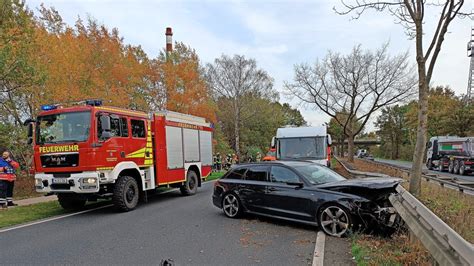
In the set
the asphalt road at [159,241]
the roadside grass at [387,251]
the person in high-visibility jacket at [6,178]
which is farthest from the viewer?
the person in high-visibility jacket at [6,178]

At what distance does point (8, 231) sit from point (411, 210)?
7.85 metres

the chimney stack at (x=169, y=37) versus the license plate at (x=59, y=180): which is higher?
the chimney stack at (x=169, y=37)

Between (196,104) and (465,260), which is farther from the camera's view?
(196,104)

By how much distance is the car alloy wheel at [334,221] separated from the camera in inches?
247

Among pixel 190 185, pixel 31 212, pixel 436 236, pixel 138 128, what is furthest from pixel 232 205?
pixel 31 212

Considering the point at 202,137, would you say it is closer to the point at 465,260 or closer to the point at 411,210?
the point at 411,210

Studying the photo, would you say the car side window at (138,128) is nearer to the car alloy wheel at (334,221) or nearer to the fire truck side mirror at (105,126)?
the fire truck side mirror at (105,126)

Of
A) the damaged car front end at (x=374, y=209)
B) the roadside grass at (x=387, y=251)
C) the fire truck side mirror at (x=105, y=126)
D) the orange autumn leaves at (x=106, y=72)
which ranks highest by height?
the orange autumn leaves at (x=106, y=72)

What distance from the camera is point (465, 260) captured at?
2.76m

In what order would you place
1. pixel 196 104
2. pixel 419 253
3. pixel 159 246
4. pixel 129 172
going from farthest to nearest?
pixel 196 104, pixel 129 172, pixel 159 246, pixel 419 253

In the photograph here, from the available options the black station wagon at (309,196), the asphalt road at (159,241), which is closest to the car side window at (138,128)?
the asphalt road at (159,241)

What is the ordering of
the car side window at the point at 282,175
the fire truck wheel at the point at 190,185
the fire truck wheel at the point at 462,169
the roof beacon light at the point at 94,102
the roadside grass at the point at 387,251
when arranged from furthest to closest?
the fire truck wheel at the point at 462,169, the fire truck wheel at the point at 190,185, the roof beacon light at the point at 94,102, the car side window at the point at 282,175, the roadside grass at the point at 387,251

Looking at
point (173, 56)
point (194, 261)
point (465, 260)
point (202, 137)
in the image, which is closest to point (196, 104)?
point (173, 56)

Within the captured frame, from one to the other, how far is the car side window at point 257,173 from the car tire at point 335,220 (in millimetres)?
1758
